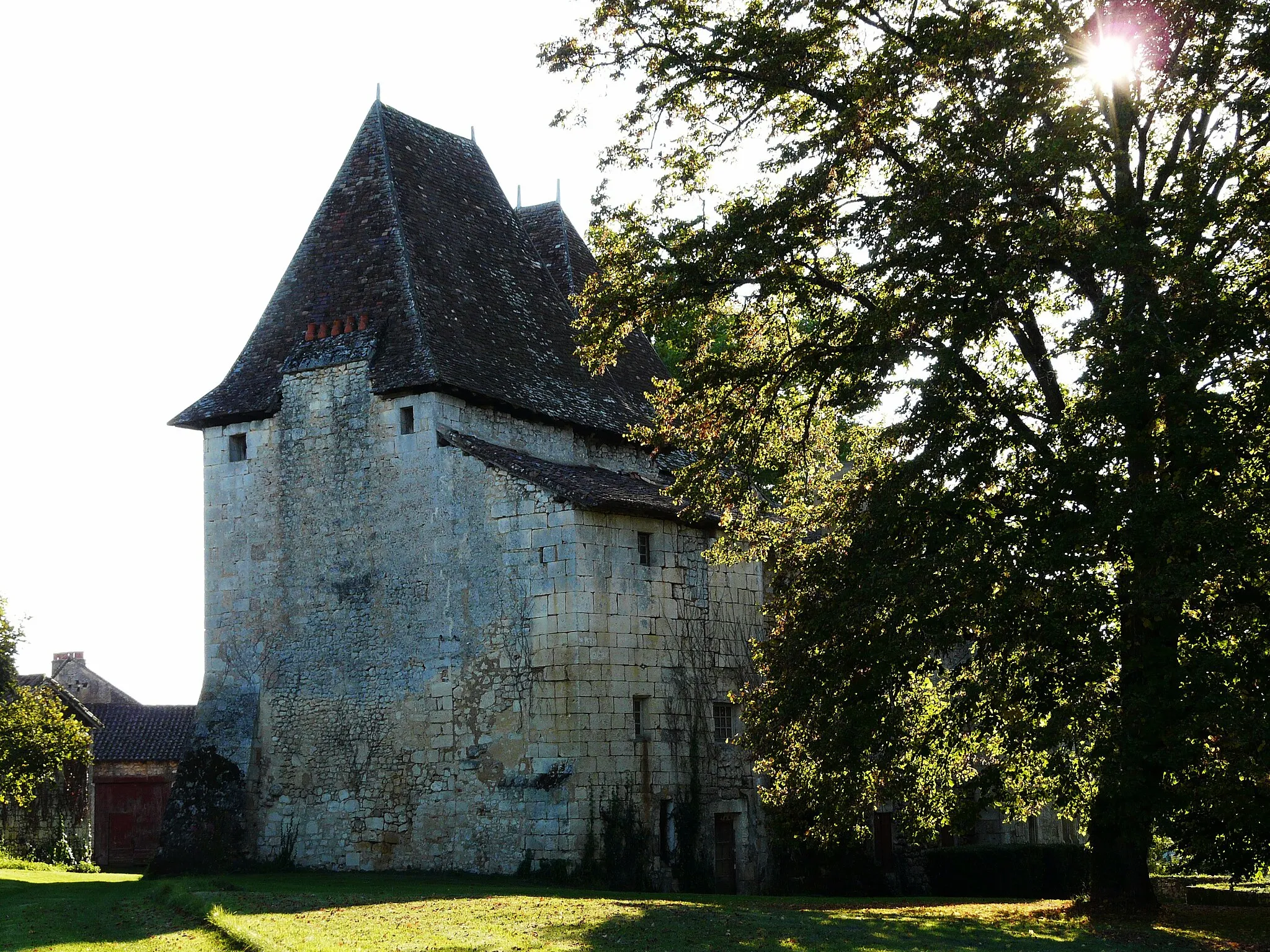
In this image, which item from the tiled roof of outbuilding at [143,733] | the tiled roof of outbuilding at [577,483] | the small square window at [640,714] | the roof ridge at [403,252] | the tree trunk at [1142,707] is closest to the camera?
the tree trunk at [1142,707]

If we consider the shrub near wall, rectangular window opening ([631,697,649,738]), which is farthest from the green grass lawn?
the shrub near wall

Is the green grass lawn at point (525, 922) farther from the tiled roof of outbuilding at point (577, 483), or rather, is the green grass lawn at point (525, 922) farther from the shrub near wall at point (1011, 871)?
the tiled roof of outbuilding at point (577, 483)

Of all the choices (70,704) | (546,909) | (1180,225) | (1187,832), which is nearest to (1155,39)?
(1180,225)

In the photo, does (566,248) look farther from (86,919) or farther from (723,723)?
(86,919)

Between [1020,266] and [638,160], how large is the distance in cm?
587

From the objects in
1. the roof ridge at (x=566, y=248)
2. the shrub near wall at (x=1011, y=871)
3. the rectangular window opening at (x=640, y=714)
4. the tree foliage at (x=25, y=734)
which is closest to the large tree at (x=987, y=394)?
the rectangular window opening at (x=640, y=714)

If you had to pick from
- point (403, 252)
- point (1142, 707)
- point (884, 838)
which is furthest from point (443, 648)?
point (1142, 707)

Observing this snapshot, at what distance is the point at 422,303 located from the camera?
24.0m

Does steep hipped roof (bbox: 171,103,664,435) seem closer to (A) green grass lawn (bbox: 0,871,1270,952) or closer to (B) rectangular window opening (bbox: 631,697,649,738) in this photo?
(B) rectangular window opening (bbox: 631,697,649,738)

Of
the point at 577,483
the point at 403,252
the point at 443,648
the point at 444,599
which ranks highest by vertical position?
the point at 403,252

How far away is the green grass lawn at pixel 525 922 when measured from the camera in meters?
13.2

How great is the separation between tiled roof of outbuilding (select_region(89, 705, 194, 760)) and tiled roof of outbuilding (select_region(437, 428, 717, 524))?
782 inches

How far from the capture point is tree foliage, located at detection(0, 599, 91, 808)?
25.5m

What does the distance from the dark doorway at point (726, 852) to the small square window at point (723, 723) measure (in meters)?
1.28
